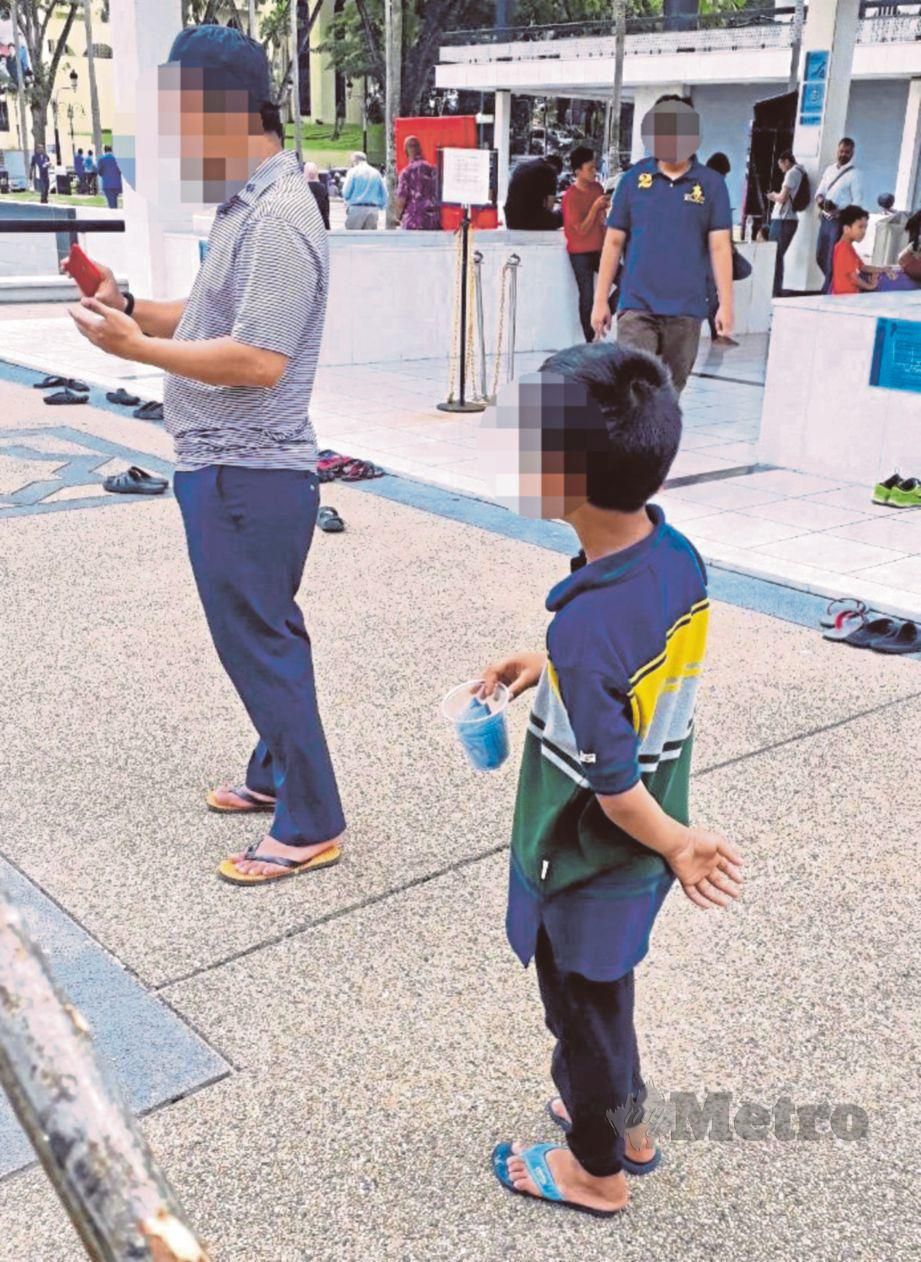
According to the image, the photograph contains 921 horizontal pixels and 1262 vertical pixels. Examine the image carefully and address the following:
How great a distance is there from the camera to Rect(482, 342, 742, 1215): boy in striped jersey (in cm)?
171

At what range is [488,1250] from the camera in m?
2.13

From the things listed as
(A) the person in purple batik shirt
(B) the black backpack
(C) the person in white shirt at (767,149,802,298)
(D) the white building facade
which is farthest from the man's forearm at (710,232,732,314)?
(D) the white building facade

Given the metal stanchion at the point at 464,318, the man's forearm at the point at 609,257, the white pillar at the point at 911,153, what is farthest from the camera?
the white pillar at the point at 911,153

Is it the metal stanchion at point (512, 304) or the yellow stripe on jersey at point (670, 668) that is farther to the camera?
the metal stanchion at point (512, 304)

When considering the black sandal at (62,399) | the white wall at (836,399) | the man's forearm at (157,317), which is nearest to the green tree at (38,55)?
the black sandal at (62,399)

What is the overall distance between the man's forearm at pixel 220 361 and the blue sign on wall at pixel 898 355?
5.52m

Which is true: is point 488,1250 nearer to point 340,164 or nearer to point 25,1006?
point 25,1006

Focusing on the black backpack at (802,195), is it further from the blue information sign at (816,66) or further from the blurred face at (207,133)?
the blurred face at (207,133)

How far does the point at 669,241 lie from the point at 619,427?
5.43 meters

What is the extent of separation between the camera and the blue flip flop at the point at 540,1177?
87.3 inches

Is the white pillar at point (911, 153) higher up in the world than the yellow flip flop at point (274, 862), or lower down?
higher up

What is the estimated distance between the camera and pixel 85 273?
2.83 m

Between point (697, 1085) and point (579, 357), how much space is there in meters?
1.55

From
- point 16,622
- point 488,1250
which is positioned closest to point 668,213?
point 16,622
